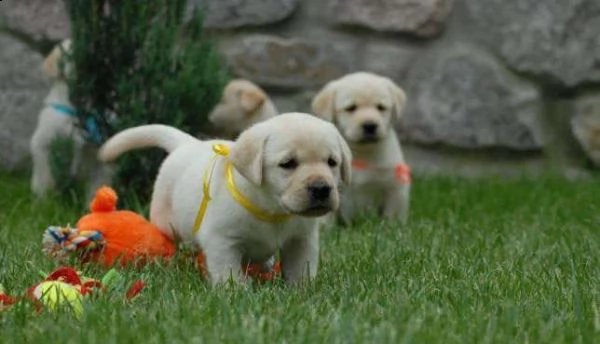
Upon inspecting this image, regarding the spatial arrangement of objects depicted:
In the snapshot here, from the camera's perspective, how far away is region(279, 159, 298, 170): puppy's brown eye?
10.1ft

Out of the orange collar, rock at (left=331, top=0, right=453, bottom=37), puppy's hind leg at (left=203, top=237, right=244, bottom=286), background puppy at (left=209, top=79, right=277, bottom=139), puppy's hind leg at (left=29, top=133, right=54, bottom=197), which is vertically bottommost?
puppy's hind leg at (left=29, top=133, right=54, bottom=197)

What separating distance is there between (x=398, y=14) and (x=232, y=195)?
3081 mm

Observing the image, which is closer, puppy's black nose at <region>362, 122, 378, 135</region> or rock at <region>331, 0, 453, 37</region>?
puppy's black nose at <region>362, 122, 378, 135</region>

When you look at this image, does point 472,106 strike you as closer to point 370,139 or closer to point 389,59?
point 389,59

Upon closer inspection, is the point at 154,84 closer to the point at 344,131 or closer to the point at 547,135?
the point at 344,131

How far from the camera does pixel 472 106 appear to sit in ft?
20.4

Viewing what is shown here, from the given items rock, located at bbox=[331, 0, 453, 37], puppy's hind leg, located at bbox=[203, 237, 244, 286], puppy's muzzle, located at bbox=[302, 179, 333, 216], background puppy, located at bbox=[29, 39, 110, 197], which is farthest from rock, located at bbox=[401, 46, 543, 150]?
puppy's muzzle, located at bbox=[302, 179, 333, 216]

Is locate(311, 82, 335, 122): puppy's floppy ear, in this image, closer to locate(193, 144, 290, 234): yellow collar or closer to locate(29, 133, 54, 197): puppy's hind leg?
locate(29, 133, 54, 197): puppy's hind leg

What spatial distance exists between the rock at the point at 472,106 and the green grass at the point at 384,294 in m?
1.38

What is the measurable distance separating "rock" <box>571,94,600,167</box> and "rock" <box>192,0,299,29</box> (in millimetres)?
1553

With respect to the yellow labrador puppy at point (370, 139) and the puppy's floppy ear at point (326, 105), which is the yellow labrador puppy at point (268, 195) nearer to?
the yellow labrador puppy at point (370, 139)

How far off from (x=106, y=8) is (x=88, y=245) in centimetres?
183

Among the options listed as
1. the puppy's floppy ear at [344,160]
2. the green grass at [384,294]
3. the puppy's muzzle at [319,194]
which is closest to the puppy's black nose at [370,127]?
the green grass at [384,294]

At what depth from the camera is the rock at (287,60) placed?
20.1ft
